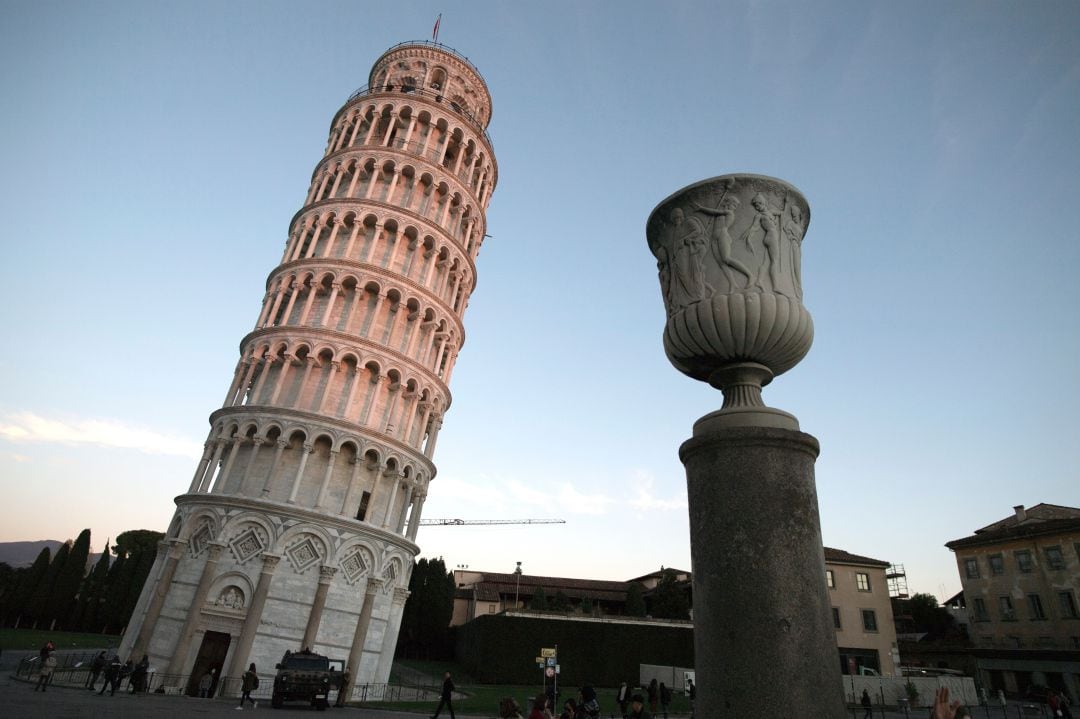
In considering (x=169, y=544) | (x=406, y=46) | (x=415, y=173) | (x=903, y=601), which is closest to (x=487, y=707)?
(x=169, y=544)

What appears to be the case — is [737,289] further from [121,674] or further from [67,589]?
[67,589]

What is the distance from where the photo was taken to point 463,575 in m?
78.2

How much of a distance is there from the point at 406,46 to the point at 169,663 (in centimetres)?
4133

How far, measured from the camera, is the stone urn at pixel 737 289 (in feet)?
16.8

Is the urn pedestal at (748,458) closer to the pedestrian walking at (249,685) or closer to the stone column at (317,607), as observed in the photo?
the pedestrian walking at (249,685)

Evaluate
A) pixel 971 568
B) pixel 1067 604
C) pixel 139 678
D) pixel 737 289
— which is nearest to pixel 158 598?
pixel 139 678

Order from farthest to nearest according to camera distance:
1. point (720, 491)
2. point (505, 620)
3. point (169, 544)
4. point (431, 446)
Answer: point (505, 620)
point (431, 446)
point (169, 544)
point (720, 491)

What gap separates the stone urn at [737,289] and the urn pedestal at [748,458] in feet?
0.04

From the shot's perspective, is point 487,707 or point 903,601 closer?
point 487,707

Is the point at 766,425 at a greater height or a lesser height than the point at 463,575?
lesser

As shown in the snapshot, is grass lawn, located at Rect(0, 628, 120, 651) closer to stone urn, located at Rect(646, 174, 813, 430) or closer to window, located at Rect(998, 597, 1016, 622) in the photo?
stone urn, located at Rect(646, 174, 813, 430)

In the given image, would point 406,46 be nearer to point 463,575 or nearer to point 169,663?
point 169,663

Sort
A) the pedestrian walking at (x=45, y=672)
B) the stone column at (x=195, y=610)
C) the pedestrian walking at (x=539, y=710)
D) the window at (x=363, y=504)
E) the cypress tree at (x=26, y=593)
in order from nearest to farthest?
the pedestrian walking at (x=539, y=710), the pedestrian walking at (x=45, y=672), the stone column at (x=195, y=610), the window at (x=363, y=504), the cypress tree at (x=26, y=593)

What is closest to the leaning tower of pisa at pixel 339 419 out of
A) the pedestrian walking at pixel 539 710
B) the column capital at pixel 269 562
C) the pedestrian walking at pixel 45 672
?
the column capital at pixel 269 562
